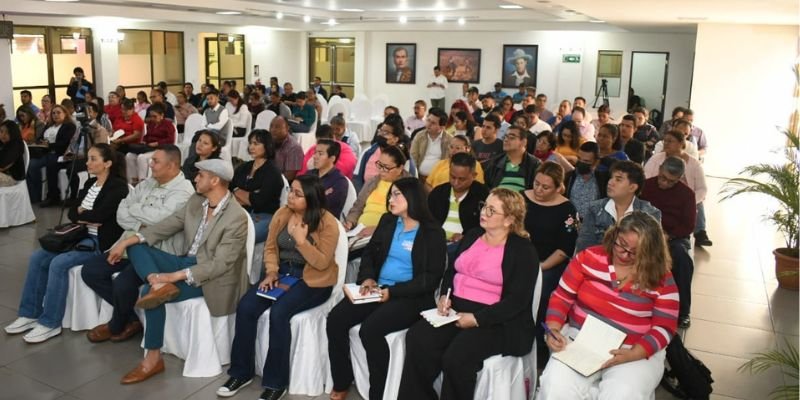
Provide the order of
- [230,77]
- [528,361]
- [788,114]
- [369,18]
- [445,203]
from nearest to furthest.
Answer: [528,361] → [445,203] → [788,114] → [369,18] → [230,77]

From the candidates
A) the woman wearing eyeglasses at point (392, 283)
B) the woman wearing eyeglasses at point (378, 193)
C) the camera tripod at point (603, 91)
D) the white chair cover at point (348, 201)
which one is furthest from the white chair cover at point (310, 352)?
the camera tripod at point (603, 91)

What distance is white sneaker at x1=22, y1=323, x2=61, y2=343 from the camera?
193 inches

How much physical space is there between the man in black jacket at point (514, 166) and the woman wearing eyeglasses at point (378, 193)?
1.04 m

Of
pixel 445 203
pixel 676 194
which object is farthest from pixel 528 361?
pixel 676 194

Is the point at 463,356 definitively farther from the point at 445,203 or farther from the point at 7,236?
the point at 7,236

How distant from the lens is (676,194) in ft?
17.3

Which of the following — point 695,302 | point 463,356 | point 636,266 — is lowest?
point 695,302

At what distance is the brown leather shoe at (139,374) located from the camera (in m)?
4.35

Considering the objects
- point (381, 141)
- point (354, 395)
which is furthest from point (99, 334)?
point (381, 141)

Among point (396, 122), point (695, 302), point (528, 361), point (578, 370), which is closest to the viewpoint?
point (578, 370)

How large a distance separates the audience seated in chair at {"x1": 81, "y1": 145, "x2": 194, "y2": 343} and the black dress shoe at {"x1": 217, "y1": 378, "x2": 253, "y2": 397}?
0.99 m

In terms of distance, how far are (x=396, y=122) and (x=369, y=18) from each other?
11393mm

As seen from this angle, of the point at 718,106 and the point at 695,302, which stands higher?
the point at 718,106

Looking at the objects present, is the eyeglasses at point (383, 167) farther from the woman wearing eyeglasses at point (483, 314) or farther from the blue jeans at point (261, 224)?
the woman wearing eyeglasses at point (483, 314)
